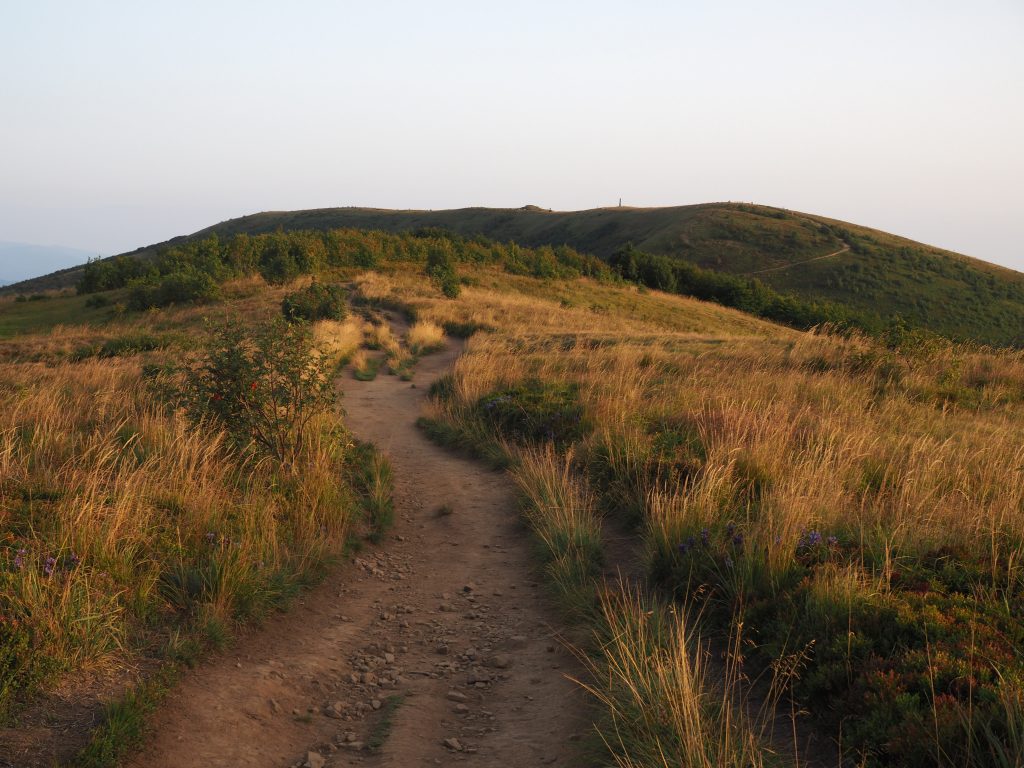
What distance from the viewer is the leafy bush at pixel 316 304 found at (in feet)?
68.2

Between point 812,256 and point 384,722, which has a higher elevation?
point 812,256

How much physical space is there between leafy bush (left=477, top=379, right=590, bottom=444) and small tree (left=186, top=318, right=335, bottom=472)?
275 cm

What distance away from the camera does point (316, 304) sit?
2109cm

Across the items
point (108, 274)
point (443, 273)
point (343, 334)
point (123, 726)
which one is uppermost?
point (108, 274)

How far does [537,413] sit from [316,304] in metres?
13.6

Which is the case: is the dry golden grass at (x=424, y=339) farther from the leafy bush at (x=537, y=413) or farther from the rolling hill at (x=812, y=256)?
the rolling hill at (x=812, y=256)

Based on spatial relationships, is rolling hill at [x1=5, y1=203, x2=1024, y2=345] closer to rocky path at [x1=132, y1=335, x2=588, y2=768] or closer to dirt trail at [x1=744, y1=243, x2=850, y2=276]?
dirt trail at [x1=744, y1=243, x2=850, y2=276]

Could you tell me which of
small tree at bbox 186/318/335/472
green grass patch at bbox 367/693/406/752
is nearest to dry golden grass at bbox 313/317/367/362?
small tree at bbox 186/318/335/472

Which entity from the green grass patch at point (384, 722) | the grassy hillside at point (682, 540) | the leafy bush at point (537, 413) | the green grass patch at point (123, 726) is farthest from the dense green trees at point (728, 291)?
the green grass patch at point (123, 726)

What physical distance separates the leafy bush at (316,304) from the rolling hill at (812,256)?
3958 cm

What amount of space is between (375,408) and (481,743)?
8.71m

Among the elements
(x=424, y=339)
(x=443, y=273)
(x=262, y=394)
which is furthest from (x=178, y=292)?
(x=262, y=394)

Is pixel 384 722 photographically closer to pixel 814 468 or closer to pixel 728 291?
pixel 814 468

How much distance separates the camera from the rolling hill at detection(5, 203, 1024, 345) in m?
64.0
